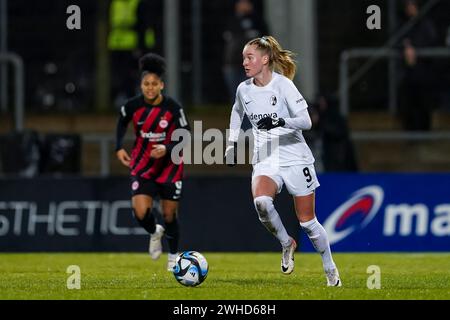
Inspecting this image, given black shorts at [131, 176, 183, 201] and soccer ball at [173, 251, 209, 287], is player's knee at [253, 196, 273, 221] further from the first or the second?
black shorts at [131, 176, 183, 201]

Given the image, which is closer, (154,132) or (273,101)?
(273,101)

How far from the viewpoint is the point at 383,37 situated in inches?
768

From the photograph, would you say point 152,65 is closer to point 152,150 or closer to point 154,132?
point 154,132

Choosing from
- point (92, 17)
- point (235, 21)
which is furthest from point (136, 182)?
point (92, 17)

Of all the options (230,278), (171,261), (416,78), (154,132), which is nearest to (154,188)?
(154,132)

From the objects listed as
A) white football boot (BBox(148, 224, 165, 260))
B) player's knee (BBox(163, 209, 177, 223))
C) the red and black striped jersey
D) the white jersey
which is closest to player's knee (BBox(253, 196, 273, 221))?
the white jersey

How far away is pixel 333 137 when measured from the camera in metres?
18.2

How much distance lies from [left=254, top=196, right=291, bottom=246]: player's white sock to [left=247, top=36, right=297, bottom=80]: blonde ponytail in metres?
1.18

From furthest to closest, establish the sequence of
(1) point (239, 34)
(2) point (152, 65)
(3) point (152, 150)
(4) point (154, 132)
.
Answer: (1) point (239, 34) → (4) point (154, 132) → (3) point (152, 150) → (2) point (152, 65)

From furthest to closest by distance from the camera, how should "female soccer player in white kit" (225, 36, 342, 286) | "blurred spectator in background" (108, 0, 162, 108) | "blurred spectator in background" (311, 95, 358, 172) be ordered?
"blurred spectator in background" (108, 0, 162, 108), "blurred spectator in background" (311, 95, 358, 172), "female soccer player in white kit" (225, 36, 342, 286)

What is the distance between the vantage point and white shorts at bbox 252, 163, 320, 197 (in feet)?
36.8

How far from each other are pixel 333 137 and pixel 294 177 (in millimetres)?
7006

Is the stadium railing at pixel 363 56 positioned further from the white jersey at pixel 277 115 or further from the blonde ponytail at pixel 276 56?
the white jersey at pixel 277 115
